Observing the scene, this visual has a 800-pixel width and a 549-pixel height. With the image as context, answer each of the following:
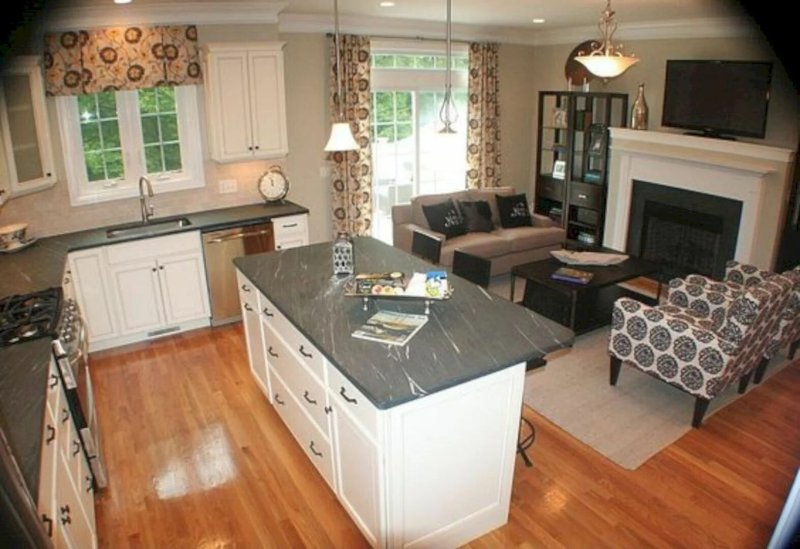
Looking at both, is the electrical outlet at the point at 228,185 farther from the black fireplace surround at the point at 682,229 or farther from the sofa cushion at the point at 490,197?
the black fireplace surround at the point at 682,229

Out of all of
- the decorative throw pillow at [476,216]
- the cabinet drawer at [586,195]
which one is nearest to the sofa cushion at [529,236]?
the decorative throw pillow at [476,216]

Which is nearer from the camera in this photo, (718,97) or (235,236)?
(235,236)

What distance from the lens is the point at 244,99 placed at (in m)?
4.93

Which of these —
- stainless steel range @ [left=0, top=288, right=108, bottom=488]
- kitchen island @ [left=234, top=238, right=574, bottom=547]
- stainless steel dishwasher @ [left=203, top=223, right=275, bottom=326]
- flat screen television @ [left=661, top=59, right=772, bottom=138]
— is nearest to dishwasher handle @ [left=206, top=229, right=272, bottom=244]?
stainless steel dishwasher @ [left=203, top=223, right=275, bottom=326]

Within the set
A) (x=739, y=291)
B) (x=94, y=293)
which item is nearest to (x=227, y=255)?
(x=94, y=293)

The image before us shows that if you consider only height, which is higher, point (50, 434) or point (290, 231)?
point (290, 231)

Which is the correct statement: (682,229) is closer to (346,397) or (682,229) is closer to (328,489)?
(328,489)

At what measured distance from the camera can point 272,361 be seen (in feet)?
11.5

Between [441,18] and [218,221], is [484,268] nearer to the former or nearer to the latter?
[218,221]

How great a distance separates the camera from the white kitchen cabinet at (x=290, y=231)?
5082 millimetres

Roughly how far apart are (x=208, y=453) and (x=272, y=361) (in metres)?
0.65

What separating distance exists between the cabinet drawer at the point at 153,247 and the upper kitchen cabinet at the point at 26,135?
666 millimetres

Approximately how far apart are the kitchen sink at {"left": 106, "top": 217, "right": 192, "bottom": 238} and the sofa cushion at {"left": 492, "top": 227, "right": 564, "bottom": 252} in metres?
3.17

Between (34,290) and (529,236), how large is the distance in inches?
177
